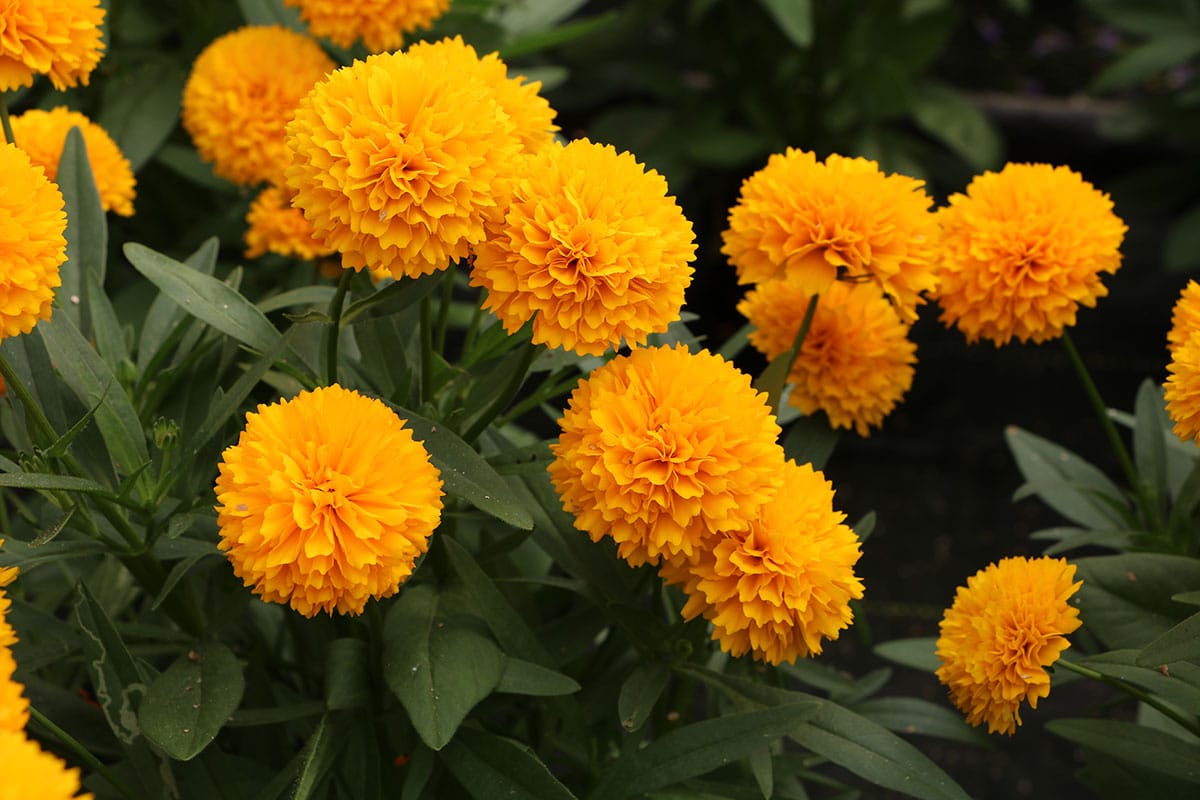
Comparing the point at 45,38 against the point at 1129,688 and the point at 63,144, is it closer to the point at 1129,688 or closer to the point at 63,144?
the point at 63,144

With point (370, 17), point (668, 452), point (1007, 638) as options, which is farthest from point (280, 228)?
point (1007, 638)

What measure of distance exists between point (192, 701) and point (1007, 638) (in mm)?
548

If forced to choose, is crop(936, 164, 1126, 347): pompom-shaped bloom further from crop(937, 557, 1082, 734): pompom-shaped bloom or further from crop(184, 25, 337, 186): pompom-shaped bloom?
crop(184, 25, 337, 186): pompom-shaped bloom

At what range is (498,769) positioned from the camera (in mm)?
927

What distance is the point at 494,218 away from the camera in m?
0.81

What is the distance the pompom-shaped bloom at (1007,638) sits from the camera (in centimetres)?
88

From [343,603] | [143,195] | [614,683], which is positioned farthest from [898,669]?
[343,603]

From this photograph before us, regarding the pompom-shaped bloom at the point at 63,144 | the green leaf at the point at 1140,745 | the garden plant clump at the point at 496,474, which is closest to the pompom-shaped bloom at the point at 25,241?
the garden plant clump at the point at 496,474

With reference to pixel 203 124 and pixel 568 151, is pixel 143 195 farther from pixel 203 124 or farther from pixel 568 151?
pixel 568 151

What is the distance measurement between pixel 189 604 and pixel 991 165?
7.10 ft

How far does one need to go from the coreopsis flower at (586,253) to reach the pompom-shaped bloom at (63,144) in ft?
1.67

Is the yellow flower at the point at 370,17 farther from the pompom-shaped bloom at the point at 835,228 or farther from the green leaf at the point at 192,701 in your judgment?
the green leaf at the point at 192,701

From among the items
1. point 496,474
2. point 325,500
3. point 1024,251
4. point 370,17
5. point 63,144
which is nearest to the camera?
point 325,500

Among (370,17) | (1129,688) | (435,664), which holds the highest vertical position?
(370,17)
